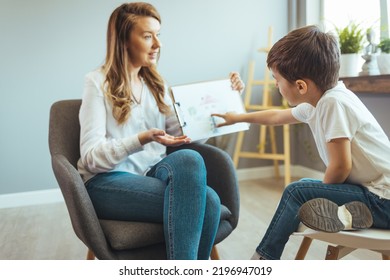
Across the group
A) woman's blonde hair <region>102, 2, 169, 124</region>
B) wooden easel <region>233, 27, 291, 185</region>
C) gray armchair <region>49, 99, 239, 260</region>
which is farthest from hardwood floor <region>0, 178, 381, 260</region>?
woman's blonde hair <region>102, 2, 169, 124</region>

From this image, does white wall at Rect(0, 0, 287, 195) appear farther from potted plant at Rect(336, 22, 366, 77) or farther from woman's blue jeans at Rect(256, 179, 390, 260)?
woman's blue jeans at Rect(256, 179, 390, 260)

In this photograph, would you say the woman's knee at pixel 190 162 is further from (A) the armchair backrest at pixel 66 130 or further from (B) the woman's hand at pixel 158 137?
(A) the armchair backrest at pixel 66 130

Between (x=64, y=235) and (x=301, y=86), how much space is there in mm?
1360

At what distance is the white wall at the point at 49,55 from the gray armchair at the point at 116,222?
1.20 meters

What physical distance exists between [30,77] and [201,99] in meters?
1.39

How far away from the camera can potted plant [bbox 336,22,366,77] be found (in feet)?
7.22

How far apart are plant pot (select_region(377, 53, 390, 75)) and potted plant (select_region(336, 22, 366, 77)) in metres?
0.21

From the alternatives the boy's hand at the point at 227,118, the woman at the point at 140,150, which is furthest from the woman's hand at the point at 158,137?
the boy's hand at the point at 227,118

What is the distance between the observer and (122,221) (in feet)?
3.98

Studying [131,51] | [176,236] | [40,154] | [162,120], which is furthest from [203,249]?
[40,154]

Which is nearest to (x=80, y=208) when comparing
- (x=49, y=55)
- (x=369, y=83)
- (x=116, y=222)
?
(x=116, y=222)

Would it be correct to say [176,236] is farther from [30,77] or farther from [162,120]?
[30,77]

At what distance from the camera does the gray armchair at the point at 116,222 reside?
1.11 m

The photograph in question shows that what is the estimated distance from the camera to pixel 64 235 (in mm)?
2008
